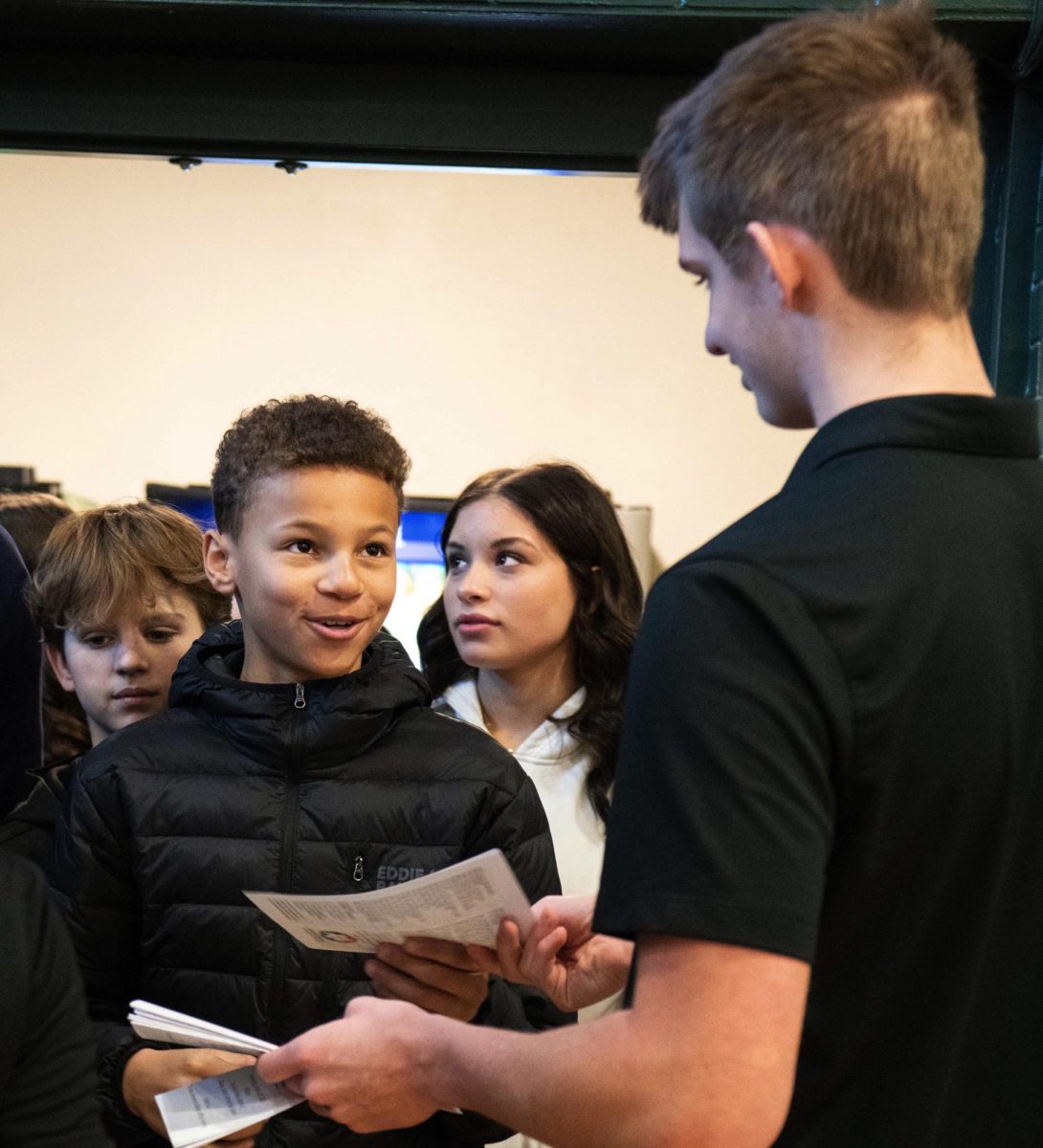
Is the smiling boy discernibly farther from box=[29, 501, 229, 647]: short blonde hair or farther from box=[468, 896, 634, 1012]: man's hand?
box=[29, 501, 229, 647]: short blonde hair

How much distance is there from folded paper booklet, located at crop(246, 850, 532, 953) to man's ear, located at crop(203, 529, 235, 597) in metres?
0.69

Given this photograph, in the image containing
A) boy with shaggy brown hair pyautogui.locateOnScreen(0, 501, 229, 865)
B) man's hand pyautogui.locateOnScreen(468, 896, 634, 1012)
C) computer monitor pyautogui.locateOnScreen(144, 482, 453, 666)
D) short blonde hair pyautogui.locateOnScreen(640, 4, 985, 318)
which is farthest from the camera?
computer monitor pyautogui.locateOnScreen(144, 482, 453, 666)

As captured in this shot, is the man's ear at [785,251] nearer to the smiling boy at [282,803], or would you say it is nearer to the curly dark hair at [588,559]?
the smiling boy at [282,803]

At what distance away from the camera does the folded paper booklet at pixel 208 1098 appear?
131cm

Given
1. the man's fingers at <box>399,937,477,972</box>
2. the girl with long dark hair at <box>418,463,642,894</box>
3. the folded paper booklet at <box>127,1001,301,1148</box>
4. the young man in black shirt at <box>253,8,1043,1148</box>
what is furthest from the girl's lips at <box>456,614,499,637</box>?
the young man in black shirt at <box>253,8,1043,1148</box>

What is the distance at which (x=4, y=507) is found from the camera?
2939mm

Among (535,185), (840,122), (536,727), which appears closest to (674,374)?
(535,185)

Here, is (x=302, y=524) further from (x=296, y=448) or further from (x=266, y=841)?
(x=266, y=841)

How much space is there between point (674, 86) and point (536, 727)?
1.16m

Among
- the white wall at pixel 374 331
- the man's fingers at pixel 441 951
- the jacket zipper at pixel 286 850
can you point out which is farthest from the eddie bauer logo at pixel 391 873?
the white wall at pixel 374 331

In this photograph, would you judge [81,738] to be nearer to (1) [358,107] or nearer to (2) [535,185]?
(1) [358,107]

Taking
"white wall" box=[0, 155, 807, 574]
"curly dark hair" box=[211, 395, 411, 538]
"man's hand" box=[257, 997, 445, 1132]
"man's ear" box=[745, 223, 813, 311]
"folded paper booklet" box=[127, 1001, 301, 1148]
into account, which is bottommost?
"folded paper booklet" box=[127, 1001, 301, 1148]

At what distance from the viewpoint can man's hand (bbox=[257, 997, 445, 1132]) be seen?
1.14 m

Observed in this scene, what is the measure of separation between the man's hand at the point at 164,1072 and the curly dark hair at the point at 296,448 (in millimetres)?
704
